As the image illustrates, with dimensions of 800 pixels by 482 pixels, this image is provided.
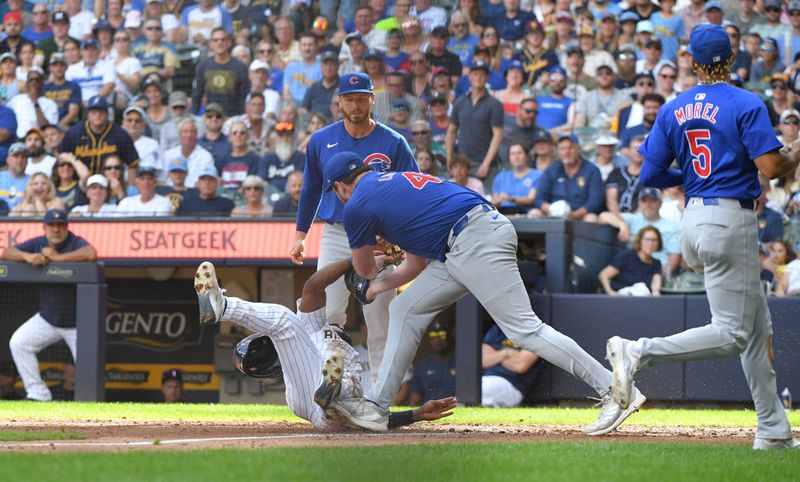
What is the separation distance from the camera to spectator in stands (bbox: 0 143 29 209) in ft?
44.4

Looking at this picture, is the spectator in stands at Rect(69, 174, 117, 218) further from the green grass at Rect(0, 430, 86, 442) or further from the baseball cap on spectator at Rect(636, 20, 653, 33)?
the green grass at Rect(0, 430, 86, 442)

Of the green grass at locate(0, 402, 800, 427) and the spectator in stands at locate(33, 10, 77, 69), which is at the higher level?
the spectator in stands at locate(33, 10, 77, 69)

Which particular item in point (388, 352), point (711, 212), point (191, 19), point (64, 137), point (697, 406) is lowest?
point (697, 406)

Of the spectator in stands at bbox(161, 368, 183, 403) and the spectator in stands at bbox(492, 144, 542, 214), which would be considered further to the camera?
the spectator in stands at bbox(161, 368, 183, 403)

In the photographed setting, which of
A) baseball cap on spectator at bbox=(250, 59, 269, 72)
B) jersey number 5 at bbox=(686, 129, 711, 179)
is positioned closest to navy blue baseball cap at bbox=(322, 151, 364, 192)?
jersey number 5 at bbox=(686, 129, 711, 179)

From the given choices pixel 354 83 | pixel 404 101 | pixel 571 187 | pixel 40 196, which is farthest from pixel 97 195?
pixel 354 83

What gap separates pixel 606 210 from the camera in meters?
12.0

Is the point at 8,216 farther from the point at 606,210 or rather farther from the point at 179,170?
the point at 606,210

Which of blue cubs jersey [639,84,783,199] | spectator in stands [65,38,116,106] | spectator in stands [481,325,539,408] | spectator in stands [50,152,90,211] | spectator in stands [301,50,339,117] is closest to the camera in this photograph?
blue cubs jersey [639,84,783,199]

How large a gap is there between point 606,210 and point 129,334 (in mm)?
5155

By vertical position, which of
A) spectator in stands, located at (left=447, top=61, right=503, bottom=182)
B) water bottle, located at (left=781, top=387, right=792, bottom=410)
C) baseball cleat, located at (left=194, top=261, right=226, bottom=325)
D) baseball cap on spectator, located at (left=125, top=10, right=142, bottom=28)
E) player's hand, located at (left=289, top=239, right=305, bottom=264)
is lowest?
water bottle, located at (left=781, top=387, right=792, bottom=410)

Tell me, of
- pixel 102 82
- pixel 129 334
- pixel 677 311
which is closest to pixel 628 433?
pixel 677 311

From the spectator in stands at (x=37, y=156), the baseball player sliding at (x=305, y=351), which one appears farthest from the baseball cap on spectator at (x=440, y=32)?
the baseball player sliding at (x=305, y=351)

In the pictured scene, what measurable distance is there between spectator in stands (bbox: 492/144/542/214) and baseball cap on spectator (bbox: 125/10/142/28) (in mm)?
5644
